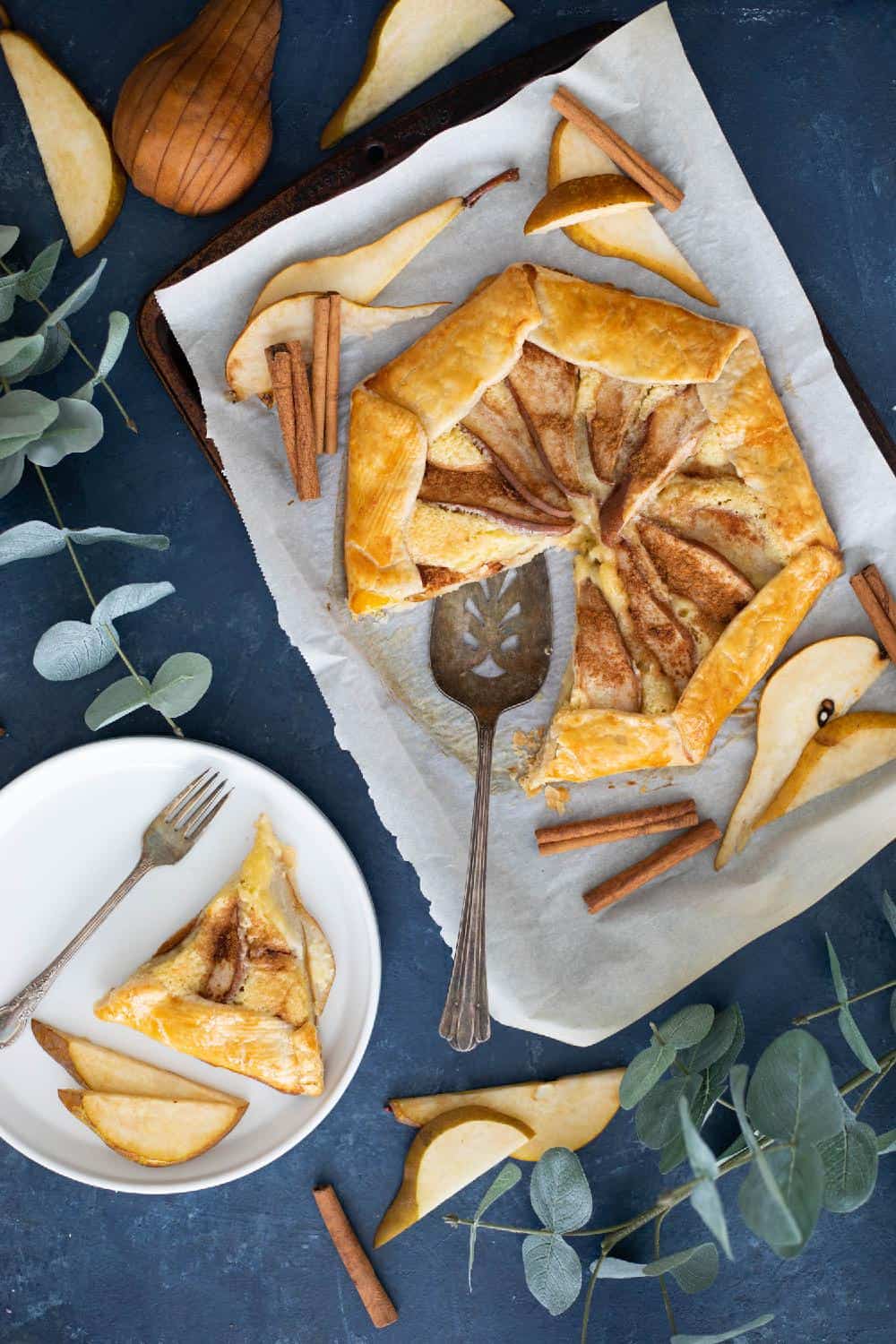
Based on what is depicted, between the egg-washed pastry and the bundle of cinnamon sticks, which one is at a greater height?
the bundle of cinnamon sticks

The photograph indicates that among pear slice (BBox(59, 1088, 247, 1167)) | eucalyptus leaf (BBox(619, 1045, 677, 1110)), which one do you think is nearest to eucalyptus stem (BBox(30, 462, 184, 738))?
pear slice (BBox(59, 1088, 247, 1167))

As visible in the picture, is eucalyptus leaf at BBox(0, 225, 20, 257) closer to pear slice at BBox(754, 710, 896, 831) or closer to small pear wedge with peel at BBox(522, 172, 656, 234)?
small pear wedge with peel at BBox(522, 172, 656, 234)

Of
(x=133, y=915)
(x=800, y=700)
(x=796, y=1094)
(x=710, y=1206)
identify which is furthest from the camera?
(x=133, y=915)

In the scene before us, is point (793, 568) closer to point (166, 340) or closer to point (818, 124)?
point (818, 124)

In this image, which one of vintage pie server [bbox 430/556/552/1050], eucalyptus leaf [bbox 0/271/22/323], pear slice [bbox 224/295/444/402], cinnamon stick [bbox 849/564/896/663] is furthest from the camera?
vintage pie server [bbox 430/556/552/1050]

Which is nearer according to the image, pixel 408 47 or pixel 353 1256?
pixel 408 47

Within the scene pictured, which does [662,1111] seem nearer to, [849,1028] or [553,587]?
[849,1028]

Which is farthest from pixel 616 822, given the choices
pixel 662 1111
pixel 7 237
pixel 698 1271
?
pixel 7 237
